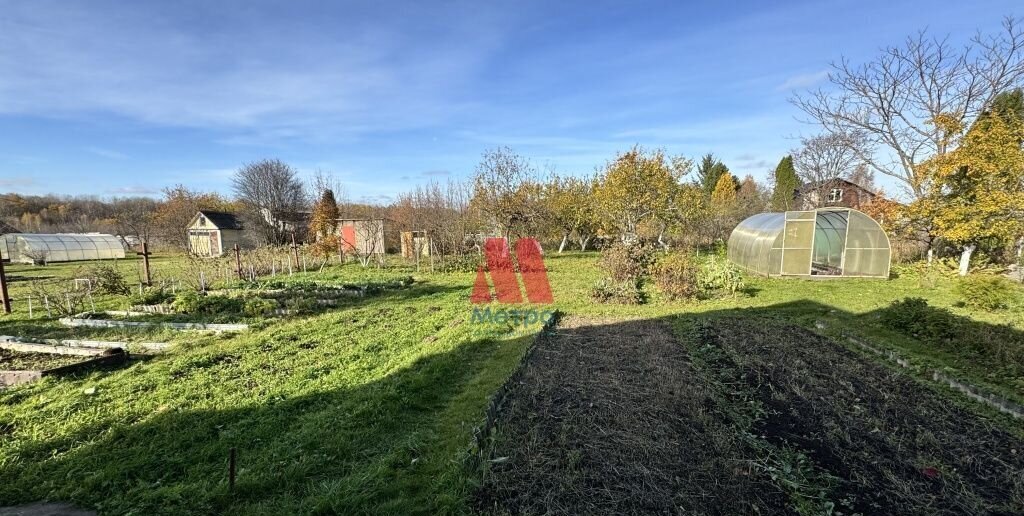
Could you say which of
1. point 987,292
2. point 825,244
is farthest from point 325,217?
point 987,292

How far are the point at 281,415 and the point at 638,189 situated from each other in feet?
52.3

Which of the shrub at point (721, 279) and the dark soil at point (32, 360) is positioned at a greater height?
the shrub at point (721, 279)

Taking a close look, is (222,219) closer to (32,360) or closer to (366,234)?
(366,234)

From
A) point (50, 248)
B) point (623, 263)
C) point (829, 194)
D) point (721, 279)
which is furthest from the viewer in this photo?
point (829, 194)

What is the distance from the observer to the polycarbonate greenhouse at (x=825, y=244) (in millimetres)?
12570

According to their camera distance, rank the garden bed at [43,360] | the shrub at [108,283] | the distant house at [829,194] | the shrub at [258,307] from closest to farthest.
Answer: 1. the garden bed at [43,360]
2. the shrub at [258,307]
3. the shrub at [108,283]
4. the distant house at [829,194]

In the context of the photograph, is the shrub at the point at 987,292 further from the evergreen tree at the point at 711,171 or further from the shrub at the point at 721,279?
the evergreen tree at the point at 711,171

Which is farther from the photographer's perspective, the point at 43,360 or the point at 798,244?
the point at 798,244

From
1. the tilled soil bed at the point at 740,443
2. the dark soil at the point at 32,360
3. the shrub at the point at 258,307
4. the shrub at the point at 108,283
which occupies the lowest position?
the dark soil at the point at 32,360

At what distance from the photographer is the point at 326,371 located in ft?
17.3

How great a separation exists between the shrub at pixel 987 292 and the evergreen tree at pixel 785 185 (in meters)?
24.6

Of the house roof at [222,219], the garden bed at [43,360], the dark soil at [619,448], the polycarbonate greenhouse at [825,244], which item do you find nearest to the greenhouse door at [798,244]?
the polycarbonate greenhouse at [825,244]

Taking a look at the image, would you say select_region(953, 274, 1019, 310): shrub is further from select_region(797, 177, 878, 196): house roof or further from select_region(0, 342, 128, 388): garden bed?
select_region(797, 177, 878, 196): house roof

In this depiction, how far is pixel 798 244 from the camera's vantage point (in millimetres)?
12938
